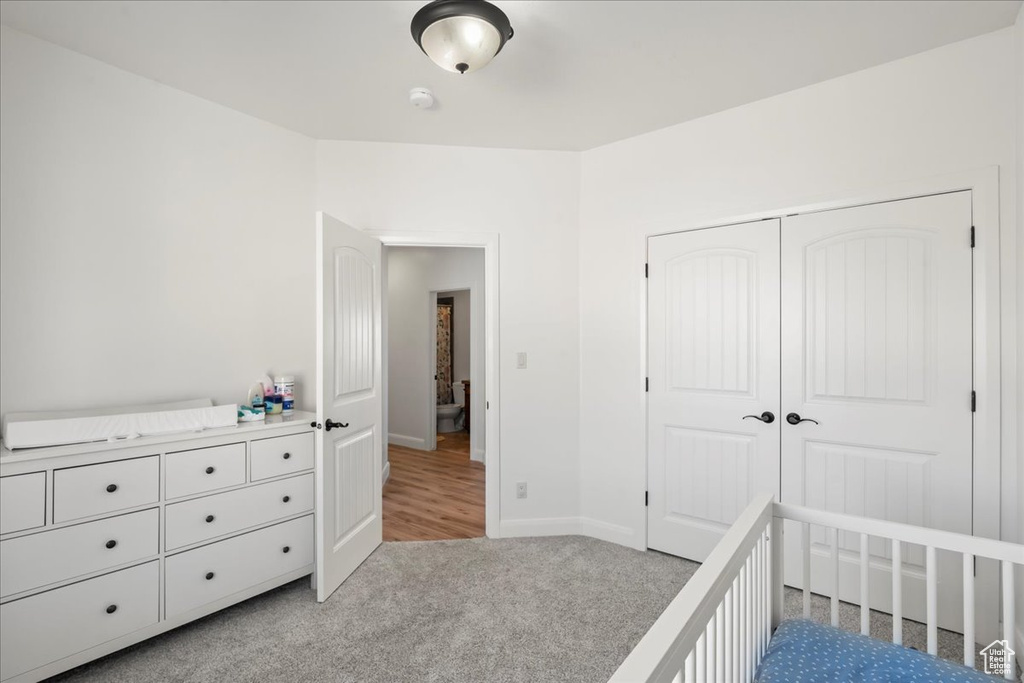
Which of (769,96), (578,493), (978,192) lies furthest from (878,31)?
(578,493)

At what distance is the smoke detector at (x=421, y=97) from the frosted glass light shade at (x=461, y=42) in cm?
65

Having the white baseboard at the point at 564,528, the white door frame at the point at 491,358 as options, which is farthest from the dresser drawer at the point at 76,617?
the white baseboard at the point at 564,528

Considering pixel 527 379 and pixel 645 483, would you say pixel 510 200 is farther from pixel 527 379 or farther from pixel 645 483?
pixel 645 483

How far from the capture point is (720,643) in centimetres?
110

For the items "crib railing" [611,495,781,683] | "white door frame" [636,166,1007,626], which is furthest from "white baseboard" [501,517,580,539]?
"white door frame" [636,166,1007,626]

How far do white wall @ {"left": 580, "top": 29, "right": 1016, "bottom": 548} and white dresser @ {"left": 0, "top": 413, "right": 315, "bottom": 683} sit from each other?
180cm

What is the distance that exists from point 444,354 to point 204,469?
5.22 m

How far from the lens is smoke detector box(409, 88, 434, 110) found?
241 cm

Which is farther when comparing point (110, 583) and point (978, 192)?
point (978, 192)

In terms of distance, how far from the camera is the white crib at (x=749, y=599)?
847 millimetres

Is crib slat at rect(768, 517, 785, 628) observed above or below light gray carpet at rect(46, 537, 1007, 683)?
above

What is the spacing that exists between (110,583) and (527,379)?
2214 mm

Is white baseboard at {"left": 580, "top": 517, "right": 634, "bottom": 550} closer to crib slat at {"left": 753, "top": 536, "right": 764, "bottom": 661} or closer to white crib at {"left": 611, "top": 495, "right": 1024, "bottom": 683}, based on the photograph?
white crib at {"left": 611, "top": 495, "right": 1024, "bottom": 683}

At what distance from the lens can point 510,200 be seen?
3158 millimetres
